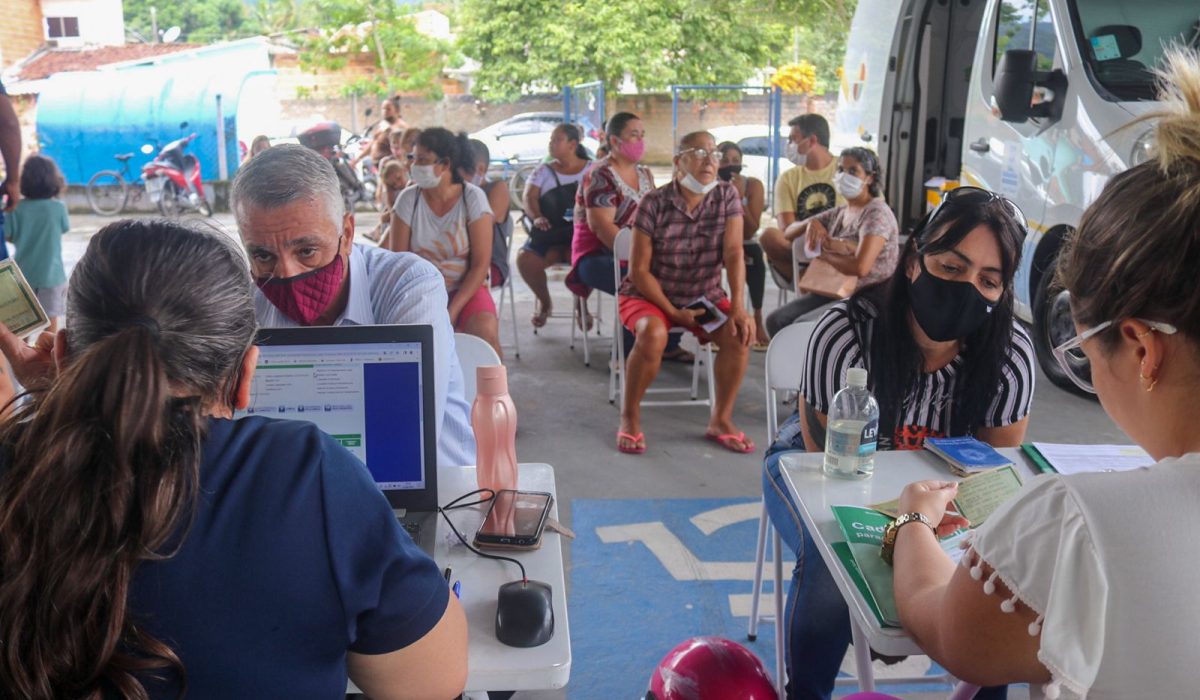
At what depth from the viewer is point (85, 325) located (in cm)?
106

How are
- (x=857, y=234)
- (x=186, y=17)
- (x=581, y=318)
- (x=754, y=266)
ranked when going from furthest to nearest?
(x=186, y=17)
(x=581, y=318)
(x=754, y=266)
(x=857, y=234)

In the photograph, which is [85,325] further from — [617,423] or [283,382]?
[617,423]

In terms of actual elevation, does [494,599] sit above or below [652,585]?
above

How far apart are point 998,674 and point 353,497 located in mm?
826

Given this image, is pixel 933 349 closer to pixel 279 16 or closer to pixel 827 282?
pixel 827 282

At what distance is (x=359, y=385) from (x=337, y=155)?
13037 mm

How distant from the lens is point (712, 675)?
1946mm

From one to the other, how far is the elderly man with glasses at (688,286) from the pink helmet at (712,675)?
7.97ft

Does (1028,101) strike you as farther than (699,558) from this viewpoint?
Yes

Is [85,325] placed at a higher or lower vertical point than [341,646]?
higher

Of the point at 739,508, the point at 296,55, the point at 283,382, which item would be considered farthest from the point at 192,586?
the point at 296,55

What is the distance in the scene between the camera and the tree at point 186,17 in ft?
119

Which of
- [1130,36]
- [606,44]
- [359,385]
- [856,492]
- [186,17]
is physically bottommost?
[856,492]

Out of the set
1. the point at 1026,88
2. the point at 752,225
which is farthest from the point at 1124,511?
the point at 752,225
